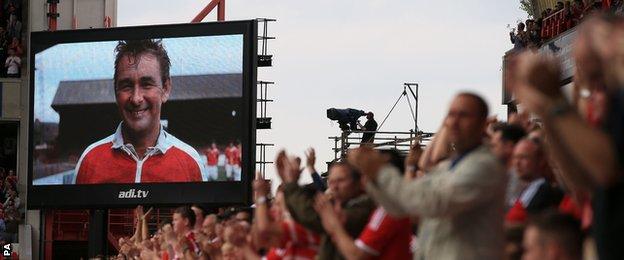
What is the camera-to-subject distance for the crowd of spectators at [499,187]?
5633mm

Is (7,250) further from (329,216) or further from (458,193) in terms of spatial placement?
(458,193)

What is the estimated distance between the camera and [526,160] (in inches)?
337

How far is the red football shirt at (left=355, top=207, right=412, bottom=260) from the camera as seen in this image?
337 inches

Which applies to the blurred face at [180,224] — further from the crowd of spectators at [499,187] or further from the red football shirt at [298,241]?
the red football shirt at [298,241]

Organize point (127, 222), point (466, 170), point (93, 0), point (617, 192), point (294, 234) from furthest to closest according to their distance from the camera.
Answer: point (93, 0)
point (127, 222)
point (294, 234)
point (466, 170)
point (617, 192)

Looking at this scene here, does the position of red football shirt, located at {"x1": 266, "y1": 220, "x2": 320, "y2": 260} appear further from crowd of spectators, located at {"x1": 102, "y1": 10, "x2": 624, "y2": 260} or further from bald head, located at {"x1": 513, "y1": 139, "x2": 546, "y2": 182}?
bald head, located at {"x1": 513, "y1": 139, "x2": 546, "y2": 182}

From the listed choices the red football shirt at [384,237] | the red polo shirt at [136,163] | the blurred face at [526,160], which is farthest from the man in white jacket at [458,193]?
the red polo shirt at [136,163]

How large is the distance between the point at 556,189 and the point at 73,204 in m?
21.1

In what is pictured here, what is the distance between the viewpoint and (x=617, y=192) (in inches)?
223

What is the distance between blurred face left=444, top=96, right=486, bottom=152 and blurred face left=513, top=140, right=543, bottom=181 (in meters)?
1.33

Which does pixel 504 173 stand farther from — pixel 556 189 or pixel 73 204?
pixel 73 204

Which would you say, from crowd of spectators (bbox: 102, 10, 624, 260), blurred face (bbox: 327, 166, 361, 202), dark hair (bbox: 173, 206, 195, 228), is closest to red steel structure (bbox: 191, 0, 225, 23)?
dark hair (bbox: 173, 206, 195, 228)

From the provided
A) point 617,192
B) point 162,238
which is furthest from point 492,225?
point 162,238

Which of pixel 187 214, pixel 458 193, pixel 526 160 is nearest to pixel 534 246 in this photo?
pixel 458 193
